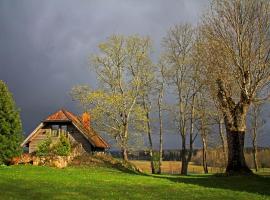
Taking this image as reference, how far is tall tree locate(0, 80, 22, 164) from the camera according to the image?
43.0m

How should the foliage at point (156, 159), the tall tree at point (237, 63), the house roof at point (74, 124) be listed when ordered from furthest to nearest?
the foliage at point (156, 159) < the house roof at point (74, 124) < the tall tree at point (237, 63)

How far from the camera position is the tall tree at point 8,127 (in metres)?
43.0

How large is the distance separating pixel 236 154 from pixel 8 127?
21.2 meters

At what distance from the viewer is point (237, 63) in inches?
1544

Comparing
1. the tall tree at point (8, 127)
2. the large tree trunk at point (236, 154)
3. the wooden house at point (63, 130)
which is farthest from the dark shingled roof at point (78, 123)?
the large tree trunk at point (236, 154)

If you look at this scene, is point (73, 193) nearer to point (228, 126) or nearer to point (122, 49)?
point (228, 126)

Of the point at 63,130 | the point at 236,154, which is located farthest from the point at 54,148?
the point at 236,154

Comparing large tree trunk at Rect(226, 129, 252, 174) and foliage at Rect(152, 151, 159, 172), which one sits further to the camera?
foliage at Rect(152, 151, 159, 172)

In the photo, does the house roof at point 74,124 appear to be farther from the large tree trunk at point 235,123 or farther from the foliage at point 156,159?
the large tree trunk at point 235,123

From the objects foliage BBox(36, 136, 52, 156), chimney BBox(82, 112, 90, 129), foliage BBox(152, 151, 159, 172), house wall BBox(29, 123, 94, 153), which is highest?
chimney BBox(82, 112, 90, 129)

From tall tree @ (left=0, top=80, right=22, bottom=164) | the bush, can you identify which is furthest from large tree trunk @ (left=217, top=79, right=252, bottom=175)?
tall tree @ (left=0, top=80, right=22, bottom=164)

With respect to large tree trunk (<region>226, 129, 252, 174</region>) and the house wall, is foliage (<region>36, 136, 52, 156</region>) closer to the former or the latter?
the house wall

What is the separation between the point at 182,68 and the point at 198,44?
652 inches

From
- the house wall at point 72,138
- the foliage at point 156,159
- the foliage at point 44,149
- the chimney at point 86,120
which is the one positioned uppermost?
the chimney at point 86,120
